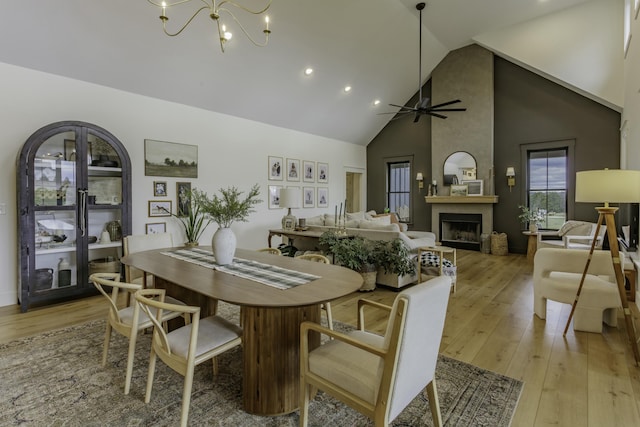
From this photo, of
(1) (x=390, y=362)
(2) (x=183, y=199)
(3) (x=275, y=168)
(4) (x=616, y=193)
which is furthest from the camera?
(3) (x=275, y=168)

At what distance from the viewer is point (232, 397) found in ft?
6.50

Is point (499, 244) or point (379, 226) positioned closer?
point (379, 226)

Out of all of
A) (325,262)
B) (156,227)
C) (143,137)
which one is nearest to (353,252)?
(325,262)

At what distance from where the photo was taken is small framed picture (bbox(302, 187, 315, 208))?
7531 millimetres

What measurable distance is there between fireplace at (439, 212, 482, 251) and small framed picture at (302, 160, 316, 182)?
132 inches

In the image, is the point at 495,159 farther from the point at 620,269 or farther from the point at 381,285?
the point at 620,269

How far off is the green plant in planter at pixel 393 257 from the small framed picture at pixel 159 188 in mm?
3364

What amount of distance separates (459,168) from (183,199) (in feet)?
20.3

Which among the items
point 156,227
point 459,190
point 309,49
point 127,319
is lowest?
point 127,319

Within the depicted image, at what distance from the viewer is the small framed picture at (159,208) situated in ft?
15.9

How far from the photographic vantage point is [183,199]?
5188 millimetres

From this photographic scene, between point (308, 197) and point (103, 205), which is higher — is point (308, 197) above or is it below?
above

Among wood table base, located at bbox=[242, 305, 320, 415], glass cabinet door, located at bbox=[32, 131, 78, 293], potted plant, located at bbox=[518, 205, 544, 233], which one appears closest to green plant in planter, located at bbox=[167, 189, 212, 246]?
glass cabinet door, located at bbox=[32, 131, 78, 293]

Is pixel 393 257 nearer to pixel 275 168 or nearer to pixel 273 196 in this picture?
pixel 273 196
